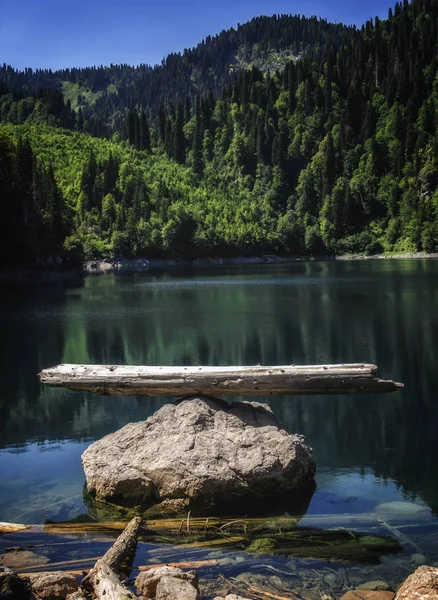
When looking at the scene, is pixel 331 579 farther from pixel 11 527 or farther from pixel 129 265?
pixel 129 265

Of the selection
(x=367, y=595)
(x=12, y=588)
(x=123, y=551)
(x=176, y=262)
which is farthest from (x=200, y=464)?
(x=176, y=262)

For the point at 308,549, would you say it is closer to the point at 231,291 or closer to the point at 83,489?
the point at 83,489

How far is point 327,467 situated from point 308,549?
173 inches

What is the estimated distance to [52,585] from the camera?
748cm

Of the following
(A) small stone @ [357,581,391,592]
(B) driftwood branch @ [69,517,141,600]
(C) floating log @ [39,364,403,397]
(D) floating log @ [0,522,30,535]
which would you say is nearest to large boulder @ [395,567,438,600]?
(A) small stone @ [357,581,391,592]

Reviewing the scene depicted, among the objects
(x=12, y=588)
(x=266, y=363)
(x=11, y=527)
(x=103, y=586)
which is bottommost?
(x=266, y=363)

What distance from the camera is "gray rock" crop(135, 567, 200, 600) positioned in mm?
7219

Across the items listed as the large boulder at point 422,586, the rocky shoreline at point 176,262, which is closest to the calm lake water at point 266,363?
the large boulder at point 422,586

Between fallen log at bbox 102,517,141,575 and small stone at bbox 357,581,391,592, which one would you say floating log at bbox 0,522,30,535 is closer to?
fallen log at bbox 102,517,141,575

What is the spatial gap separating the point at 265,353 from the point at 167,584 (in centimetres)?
2192

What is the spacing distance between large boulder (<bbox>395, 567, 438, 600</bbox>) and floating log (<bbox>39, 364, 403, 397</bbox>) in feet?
19.4

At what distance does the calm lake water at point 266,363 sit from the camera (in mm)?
12281

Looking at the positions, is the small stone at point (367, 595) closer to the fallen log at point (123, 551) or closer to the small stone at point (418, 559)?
the small stone at point (418, 559)

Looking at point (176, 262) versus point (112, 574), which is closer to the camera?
point (112, 574)
